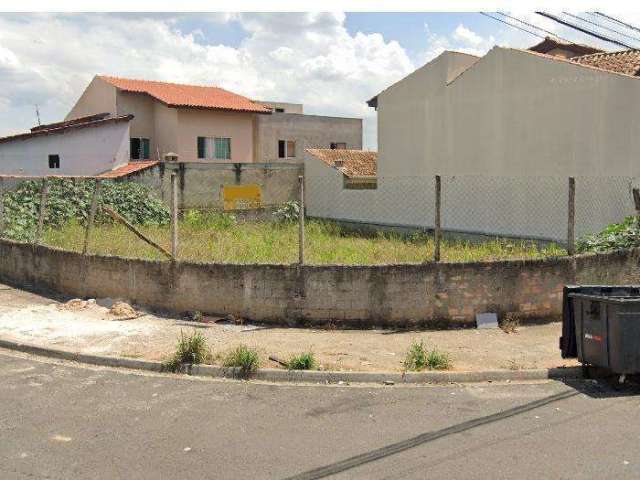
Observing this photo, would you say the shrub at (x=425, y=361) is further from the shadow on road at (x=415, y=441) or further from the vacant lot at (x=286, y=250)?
the vacant lot at (x=286, y=250)

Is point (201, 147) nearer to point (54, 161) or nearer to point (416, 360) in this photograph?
point (54, 161)

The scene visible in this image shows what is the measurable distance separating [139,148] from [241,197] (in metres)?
6.87

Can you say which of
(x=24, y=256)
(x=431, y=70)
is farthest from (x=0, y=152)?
(x=431, y=70)

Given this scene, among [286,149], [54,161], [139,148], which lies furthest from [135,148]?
[286,149]

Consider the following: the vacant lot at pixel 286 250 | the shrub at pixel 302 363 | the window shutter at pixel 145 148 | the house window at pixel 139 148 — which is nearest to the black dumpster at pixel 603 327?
the vacant lot at pixel 286 250

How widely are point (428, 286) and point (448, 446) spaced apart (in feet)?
12.4

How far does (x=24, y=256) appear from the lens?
11516 mm

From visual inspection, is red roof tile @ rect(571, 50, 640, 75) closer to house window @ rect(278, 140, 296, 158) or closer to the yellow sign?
the yellow sign

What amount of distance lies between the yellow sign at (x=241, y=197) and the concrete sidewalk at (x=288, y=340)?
1476 cm

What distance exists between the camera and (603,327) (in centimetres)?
613

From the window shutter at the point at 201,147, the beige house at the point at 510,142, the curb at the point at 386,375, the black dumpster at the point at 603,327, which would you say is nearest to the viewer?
the black dumpster at the point at 603,327

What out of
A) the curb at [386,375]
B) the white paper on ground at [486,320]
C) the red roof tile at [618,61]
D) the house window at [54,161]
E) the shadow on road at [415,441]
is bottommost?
the shadow on road at [415,441]

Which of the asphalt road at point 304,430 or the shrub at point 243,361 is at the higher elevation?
the shrub at point 243,361

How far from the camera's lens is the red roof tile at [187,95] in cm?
2786
